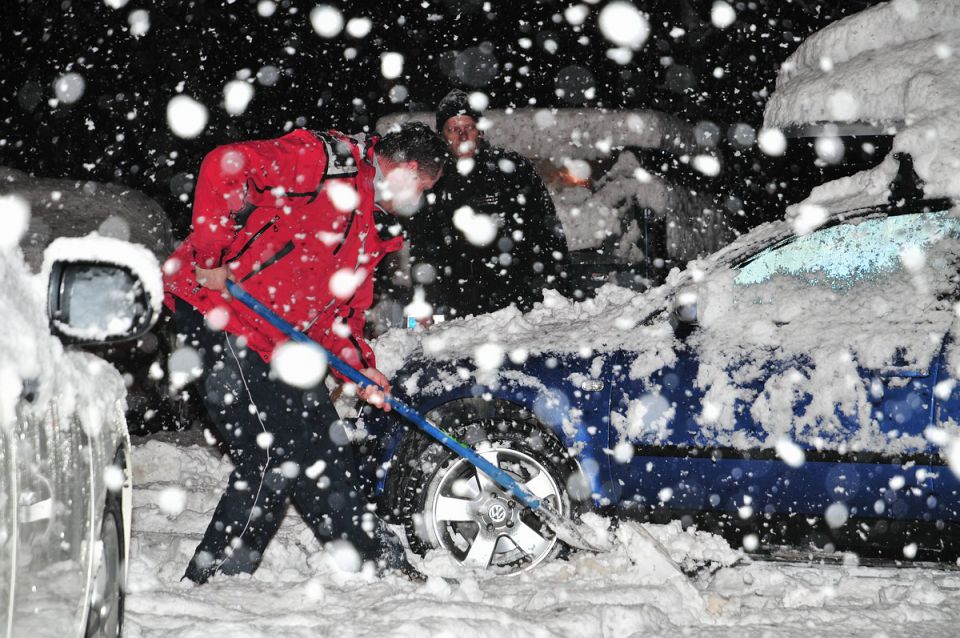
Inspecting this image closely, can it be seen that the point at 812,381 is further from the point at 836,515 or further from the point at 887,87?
the point at 887,87

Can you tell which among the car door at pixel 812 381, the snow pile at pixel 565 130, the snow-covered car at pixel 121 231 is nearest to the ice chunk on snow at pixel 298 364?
the car door at pixel 812 381

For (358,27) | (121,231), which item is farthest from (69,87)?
(358,27)

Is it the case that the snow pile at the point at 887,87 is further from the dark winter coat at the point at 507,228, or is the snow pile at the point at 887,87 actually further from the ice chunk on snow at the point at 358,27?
the ice chunk on snow at the point at 358,27

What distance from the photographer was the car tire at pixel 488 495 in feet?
12.1

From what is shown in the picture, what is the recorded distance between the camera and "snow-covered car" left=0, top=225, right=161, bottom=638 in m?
1.46

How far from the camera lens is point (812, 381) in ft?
10.9

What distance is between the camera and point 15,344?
1.45m

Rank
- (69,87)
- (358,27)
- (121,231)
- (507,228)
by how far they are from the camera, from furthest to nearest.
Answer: (358,27), (69,87), (121,231), (507,228)

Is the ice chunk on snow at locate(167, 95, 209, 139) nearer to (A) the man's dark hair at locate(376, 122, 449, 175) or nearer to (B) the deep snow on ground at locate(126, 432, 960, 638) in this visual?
(B) the deep snow on ground at locate(126, 432, 960, 638)

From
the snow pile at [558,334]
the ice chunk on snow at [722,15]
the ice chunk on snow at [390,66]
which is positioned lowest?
the snow pile at [558,334]

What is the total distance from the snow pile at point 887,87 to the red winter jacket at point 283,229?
7.17ft

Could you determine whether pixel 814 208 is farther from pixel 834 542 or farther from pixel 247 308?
pixel 247 308

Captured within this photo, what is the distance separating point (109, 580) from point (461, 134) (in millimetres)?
3951

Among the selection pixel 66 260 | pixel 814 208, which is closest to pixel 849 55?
pixel 814 208
